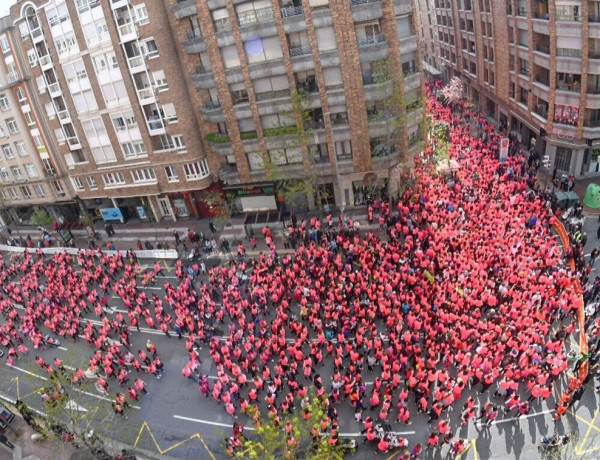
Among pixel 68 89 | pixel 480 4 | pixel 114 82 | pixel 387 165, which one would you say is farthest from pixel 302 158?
pixel 480 4

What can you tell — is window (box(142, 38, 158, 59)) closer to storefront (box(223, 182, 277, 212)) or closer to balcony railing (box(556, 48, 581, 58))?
storefront (box(223, 182, 277, 212))

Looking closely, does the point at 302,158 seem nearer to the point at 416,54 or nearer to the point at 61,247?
the point at 416,54

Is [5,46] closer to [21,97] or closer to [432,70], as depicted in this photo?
[21,97]

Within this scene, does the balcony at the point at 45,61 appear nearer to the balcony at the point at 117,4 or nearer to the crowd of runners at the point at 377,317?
the balcony at the point at 117,4

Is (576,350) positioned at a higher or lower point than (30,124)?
lower

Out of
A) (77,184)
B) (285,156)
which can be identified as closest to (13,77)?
(77,184)

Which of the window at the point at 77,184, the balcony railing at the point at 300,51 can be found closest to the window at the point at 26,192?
the window at the point at 77,184
